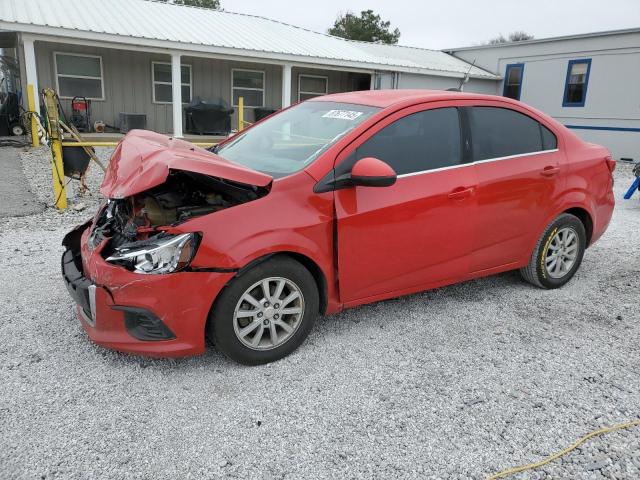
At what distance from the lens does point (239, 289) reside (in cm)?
288

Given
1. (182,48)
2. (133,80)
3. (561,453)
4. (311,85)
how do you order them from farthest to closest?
(311,85), (133,80), (182,48), (561,453)

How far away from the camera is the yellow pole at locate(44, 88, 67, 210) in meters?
6.48

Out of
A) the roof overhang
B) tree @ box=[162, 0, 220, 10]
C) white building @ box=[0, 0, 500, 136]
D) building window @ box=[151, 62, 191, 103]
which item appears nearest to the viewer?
the roof overhang

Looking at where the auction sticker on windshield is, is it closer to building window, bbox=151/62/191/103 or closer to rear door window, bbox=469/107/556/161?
rear door window, bbox=469/107/556/161

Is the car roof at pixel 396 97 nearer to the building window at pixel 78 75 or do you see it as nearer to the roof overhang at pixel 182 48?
the roof overhang at pixel 182 48

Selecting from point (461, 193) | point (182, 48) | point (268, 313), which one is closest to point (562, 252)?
point (461, 193)

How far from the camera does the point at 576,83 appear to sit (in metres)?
17.7

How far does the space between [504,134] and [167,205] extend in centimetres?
259

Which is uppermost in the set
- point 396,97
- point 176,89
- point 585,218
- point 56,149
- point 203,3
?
point 203,3

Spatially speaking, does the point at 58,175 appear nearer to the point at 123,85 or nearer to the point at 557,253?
the point at 557,253

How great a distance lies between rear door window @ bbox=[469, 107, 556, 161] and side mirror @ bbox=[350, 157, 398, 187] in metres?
1.05

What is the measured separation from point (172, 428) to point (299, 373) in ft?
2.66

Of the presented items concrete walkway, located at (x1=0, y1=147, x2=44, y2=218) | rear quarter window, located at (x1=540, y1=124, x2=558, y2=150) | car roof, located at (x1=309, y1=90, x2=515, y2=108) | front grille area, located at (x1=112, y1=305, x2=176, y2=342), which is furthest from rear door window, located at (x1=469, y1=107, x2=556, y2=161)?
concrete walkway, located at (x1=0, y1=147, x2=44, y2=218)

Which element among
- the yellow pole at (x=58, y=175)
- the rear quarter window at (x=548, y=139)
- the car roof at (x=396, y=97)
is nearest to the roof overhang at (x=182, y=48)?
the yellow pole at (x=58, y=175)
